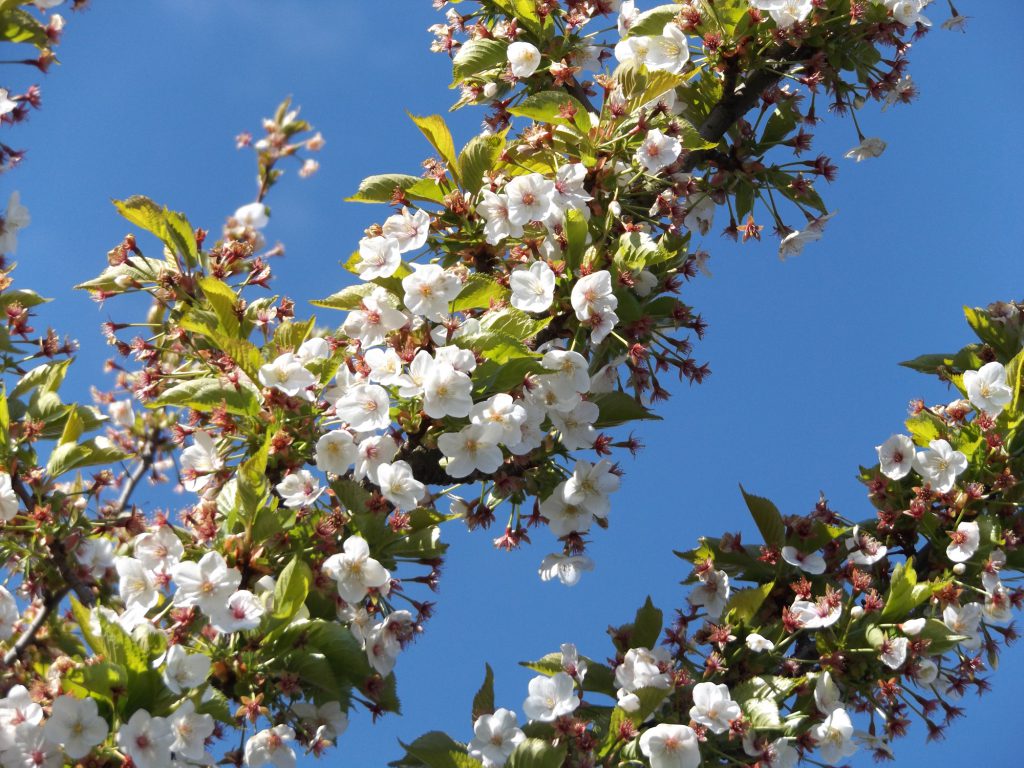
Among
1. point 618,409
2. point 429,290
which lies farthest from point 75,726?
point 618,409

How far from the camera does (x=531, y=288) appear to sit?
3.18 m

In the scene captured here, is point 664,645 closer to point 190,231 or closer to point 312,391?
point 312,391

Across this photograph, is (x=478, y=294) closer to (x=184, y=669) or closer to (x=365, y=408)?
(x=365, y=408)

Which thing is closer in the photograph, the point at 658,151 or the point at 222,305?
the point at 222,305

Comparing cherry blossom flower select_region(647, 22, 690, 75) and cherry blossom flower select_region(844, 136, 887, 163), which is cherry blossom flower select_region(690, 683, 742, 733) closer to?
cherry blossom flower select_region(647, 22, 690, 75)

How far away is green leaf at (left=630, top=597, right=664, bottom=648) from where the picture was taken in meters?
3.12

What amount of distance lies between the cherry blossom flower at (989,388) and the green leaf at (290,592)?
2360 millimetres

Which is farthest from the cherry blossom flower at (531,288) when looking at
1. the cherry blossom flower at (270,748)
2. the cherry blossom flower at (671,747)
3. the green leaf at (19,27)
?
the green leaf at (19,27)

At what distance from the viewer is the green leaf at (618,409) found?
333cm

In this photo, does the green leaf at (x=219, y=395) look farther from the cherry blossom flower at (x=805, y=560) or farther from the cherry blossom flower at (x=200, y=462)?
the cherry blossom flower at (x=805, y=560)

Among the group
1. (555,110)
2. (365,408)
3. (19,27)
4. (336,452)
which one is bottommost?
(336,452)

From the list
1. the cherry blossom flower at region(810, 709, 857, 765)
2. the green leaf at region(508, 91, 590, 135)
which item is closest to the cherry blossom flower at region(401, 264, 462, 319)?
the green leaf at region(508, 91, 590, 135)

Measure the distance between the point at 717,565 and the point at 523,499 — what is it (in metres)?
0.70

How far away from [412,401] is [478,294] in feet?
1.35
